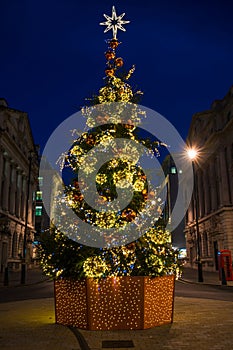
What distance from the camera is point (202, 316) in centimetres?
1062

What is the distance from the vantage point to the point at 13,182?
55.2m

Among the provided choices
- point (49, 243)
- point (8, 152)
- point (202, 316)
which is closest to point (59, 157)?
point (49, 243)

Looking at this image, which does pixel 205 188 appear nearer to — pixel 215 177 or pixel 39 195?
pixel 215 177

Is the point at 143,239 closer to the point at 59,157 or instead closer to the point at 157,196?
the point at 157,196

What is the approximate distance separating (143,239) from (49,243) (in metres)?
2.61

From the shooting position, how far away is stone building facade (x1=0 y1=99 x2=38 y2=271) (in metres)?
48.1

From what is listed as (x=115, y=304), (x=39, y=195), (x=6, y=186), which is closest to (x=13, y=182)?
(x=6, y=186)

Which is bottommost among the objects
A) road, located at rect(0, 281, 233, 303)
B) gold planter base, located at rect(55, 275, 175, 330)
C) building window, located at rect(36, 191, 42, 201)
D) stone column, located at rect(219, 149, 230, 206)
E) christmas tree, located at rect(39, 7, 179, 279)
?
road, located at rect(0, 281, 233, 303)

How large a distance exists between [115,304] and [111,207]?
2.56m

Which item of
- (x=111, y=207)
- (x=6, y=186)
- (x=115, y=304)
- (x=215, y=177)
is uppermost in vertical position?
(x=215, y=177)

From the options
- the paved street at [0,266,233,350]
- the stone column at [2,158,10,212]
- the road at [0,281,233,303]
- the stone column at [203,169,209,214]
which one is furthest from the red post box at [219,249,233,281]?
the stone column at [2,158,10,212]

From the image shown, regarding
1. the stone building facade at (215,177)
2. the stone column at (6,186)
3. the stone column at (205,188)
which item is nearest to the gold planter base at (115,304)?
the stone building facade at (215,177)

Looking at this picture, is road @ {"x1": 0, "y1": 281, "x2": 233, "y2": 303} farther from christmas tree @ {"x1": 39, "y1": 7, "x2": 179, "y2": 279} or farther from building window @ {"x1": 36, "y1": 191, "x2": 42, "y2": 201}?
building window @ {"x1": 36, "y1": 191, "x2": 42, "y2": 201}

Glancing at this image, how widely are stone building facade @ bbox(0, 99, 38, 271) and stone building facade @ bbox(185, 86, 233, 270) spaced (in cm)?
2422
